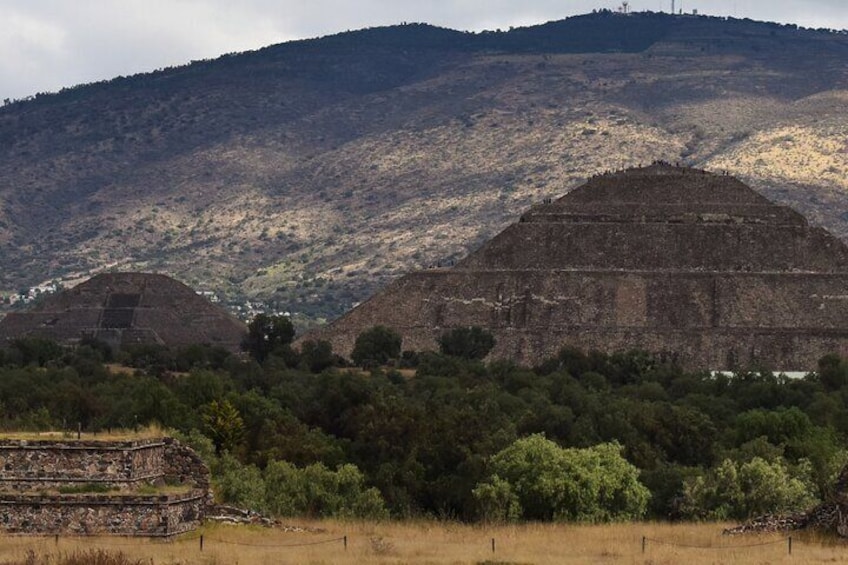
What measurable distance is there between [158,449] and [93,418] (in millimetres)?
32481

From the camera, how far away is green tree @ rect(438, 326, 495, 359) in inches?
5177

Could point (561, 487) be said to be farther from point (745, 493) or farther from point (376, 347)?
point (376, 347)

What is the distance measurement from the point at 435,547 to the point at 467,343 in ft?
298

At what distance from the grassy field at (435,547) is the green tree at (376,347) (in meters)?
83.0

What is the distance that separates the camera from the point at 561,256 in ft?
486

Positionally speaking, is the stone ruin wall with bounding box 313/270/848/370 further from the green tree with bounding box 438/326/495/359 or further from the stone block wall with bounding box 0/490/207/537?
the stone block wall with bounding box 0/490/207/537

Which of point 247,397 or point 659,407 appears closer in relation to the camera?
point 247,397

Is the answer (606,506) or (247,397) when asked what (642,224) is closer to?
(247,397)

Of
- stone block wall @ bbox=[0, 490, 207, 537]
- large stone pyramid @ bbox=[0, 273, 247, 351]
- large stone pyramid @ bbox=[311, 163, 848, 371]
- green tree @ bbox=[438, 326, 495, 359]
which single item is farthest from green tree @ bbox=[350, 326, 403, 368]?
stone block wall @ bbox=[0, 490, 207, 537]

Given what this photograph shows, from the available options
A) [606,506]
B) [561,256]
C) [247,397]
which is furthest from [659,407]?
[561,256]

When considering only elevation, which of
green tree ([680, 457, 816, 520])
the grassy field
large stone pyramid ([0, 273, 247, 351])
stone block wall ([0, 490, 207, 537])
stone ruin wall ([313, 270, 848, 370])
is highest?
stone block wall ([0, 490, 207, 537])

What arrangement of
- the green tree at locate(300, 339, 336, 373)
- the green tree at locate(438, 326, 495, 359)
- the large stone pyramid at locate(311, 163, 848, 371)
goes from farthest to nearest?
1. the large stone pyramid at locate(311, 163, 848, 371)
2. the green tree at locate(438, 326, 495, 359)
3. the green tree at locate(300, 339, 336, 373)

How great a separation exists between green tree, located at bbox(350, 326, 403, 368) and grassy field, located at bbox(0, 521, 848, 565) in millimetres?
83032

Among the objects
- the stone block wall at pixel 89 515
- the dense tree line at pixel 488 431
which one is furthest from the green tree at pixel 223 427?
the stone block wall at pixel 89 515
